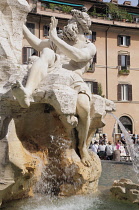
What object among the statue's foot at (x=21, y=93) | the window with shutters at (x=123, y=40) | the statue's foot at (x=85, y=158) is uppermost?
the window with shutters at (x=123, y=40)

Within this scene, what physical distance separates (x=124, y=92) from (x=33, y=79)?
1017 inches

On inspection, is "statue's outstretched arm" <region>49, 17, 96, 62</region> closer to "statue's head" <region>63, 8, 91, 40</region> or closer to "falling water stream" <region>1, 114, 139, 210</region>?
"statue's head" <region>63, 8, 91, 40</region>

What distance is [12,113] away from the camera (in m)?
4.02

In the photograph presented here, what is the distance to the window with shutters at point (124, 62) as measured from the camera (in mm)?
29266

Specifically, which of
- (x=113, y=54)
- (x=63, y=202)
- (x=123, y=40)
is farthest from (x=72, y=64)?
(x=123, y=40)

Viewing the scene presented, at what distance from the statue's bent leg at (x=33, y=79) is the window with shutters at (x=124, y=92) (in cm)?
2477

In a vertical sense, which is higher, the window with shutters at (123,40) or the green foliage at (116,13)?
the green foliage at (116,13)

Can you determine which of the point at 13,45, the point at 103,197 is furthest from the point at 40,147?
the point at 13,45

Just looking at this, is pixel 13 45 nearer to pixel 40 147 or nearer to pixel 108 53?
pixel 40 147

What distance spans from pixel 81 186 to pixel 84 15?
8.48 feet

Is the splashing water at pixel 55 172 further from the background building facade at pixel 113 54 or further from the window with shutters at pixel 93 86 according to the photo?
the window with shutters at pixel 93 86

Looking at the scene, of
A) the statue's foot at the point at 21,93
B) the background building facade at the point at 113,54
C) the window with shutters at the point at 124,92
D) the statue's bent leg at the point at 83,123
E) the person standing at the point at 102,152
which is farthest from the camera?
the window with shutters at the point at 124,92

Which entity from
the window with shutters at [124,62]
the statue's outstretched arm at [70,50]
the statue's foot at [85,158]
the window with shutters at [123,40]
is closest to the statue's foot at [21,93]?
the statue's outstretched arm at [70,50]

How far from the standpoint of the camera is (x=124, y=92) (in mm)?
29000
